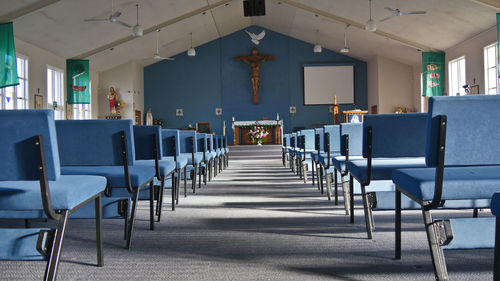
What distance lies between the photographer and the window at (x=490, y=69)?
11.0 metres

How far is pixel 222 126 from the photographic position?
19.1 meters

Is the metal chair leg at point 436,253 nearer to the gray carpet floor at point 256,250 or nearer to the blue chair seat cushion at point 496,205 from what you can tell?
the gray carpet floor at point 256,250

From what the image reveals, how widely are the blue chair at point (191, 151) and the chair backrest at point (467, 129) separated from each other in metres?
3.41

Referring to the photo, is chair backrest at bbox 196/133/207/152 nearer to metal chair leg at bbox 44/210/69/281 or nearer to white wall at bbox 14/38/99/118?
metal chair leg at bbox 44/210/69/281

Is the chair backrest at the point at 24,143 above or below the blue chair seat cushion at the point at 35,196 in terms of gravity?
above

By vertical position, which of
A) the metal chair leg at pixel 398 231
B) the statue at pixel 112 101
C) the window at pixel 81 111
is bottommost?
the metal chair leg at pixel 398 231

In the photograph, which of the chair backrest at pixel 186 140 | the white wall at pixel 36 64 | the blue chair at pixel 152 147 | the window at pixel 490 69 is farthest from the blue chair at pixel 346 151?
the white wall at pixel 36 64

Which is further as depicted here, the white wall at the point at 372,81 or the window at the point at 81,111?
the white wall at the point at 372,81

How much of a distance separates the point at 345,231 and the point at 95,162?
5.57ft

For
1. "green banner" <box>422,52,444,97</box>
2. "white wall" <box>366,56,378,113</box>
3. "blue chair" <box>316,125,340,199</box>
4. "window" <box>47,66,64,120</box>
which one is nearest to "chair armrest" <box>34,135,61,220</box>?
"blue chair" <box>316,125,340,199</box>

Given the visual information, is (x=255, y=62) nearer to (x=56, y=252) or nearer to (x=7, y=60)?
(x=7, y=60)

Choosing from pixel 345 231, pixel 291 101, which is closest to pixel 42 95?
pixel 291 101

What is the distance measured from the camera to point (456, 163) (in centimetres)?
185

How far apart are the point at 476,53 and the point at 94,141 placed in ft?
38.3
